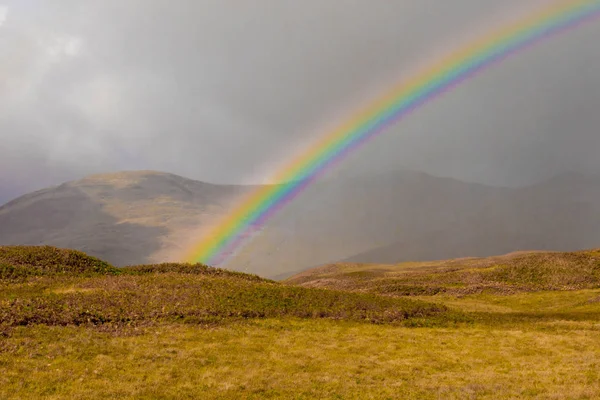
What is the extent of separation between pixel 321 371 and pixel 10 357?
18.8m

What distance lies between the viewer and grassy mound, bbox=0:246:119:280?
45.2 m

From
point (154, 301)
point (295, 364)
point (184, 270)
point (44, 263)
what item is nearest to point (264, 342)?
point (295, 364)

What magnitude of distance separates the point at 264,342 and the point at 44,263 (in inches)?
1489

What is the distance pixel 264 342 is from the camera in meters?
29.6

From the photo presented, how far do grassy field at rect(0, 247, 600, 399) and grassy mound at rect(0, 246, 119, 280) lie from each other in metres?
0.28

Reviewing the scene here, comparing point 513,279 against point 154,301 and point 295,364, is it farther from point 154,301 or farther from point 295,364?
point 154,301

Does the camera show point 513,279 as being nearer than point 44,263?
No

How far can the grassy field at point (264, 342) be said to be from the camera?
20.4 m

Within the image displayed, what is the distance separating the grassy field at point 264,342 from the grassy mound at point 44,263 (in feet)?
0.92

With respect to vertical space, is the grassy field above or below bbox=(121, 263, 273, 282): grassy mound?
below

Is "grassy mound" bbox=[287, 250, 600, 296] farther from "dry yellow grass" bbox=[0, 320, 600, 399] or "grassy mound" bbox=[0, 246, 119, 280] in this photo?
"grassy mound" bbox=[0, 246, 119, 280]

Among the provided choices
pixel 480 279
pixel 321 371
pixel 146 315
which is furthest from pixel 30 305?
pixel 480 279

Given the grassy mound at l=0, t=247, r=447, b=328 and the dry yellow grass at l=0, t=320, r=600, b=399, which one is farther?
the grassy mound at l=0, t=247, r=447, b=328

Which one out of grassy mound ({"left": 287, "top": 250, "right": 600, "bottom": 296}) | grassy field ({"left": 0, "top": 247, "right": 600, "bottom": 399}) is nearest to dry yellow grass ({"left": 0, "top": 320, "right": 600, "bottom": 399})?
grassy field ({"left": 0, "top": 247, "right": 600, "bottom": 399})
